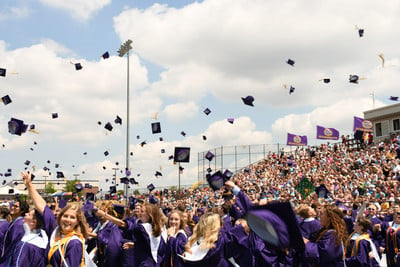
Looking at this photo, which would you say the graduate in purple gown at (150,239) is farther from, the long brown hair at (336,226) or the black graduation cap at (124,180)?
the black graduation cap at (124,180)

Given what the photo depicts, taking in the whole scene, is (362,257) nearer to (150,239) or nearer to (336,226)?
(336,226)

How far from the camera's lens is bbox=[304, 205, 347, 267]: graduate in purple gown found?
501 cm

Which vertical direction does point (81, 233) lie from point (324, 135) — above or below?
below

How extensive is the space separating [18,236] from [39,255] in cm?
81

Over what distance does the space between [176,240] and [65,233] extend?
1525mm

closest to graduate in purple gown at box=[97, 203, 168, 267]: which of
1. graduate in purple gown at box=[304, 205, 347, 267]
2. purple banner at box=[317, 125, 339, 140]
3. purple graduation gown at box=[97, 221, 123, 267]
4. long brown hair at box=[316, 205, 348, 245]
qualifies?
purple graduation gown at box=[97, 221, 123, 267]

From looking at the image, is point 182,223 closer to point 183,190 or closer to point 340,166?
point 340,166

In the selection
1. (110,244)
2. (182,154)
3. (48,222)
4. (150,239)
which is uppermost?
(182,154)

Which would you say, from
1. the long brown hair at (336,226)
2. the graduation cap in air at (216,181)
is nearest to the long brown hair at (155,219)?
the long brown hair at (336,226)

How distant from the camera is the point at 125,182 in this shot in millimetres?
19453

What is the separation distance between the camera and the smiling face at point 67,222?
13.5ft

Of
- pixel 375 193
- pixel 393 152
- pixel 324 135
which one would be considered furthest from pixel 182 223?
pixel 324 135

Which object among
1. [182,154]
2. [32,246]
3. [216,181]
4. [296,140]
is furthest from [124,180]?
[296,140]

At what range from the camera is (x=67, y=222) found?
413 cm
